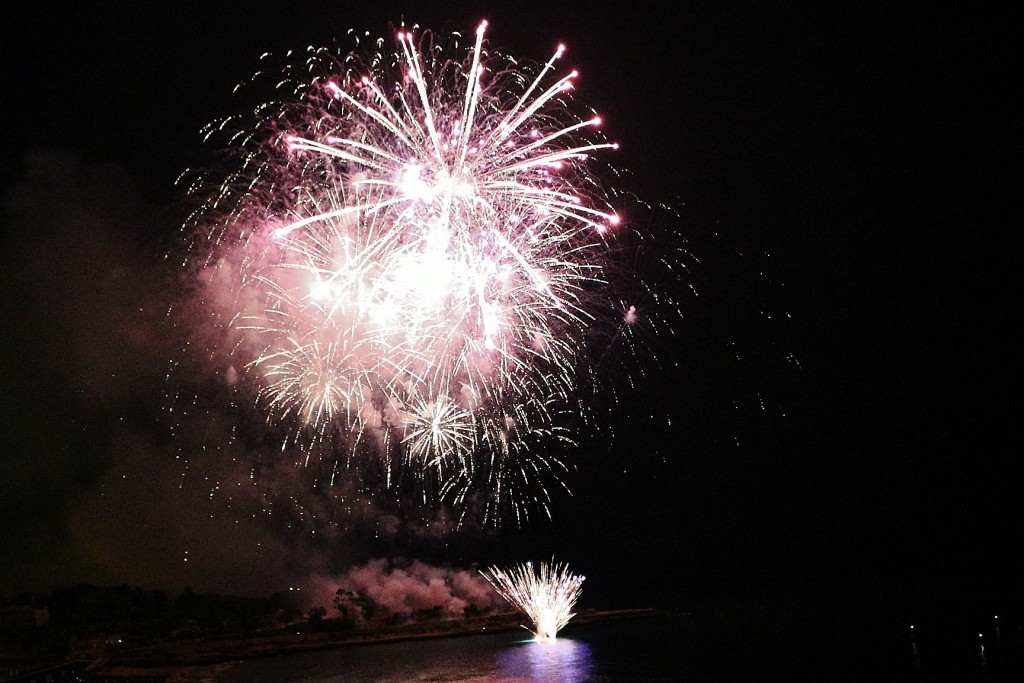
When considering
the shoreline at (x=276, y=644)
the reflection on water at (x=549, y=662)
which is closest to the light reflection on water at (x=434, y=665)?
the reflection on water at (x=549, y=662)

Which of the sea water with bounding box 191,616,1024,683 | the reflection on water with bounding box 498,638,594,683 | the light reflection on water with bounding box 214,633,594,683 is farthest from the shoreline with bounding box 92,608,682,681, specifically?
the reflection on water with bounding box 498,638,594,683

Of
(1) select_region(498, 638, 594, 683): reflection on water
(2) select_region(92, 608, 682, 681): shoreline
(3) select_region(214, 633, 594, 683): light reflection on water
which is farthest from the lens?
(2) select_region(92, 608, 682, 681): shoreline

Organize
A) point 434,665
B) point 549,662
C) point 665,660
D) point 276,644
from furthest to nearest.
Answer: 1. point 276,644
2. point 434,665
3. point 549,662
4. point 665,660

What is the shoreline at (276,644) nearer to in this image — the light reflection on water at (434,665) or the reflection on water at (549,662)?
the light reflection on water at (434,665)

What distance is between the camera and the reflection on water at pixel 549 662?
150 ft

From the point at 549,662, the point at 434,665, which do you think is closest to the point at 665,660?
the point at 549,662

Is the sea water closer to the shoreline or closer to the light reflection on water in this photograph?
the light reflection on water

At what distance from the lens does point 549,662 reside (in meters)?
55.9

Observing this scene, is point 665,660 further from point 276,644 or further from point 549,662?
point 276,644

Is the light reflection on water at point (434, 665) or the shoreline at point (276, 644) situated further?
the shoreline at point (276, 644)

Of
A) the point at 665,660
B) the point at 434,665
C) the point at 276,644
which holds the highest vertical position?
the point at 665,660

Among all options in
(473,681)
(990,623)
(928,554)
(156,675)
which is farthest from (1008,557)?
(156,675)

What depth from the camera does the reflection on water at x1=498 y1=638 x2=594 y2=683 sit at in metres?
45.6

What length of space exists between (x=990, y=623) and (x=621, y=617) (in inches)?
2319
